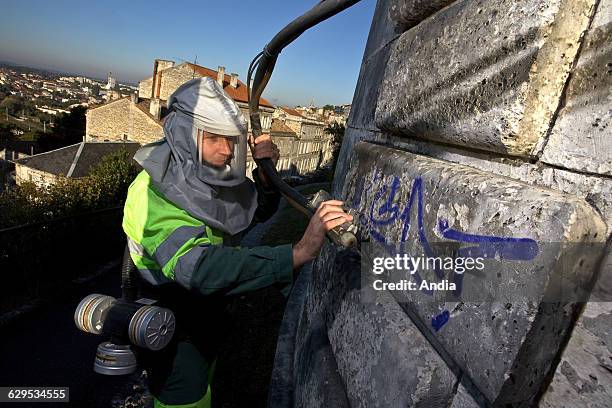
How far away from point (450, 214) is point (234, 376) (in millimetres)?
4406

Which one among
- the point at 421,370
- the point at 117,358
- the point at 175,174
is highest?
the point at 175,174

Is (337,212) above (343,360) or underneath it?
above

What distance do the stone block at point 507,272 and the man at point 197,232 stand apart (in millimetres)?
552

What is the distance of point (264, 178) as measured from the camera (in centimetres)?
297

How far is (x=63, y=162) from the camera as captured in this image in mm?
25141

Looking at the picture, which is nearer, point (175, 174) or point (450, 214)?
point (450, 214)

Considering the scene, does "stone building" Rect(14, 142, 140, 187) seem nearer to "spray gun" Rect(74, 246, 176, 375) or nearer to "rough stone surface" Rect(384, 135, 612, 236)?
"spray gun" Rect(74, 246, 176, 375)

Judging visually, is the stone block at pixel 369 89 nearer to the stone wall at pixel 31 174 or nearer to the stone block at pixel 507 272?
the stone block at pixel 507 272

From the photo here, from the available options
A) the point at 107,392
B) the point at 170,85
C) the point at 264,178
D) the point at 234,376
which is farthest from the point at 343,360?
the point at 170,85

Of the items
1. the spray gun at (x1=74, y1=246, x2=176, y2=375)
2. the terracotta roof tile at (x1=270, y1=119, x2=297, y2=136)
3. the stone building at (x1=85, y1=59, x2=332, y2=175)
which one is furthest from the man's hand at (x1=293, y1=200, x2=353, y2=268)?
the terracotta roof tile at (x1=270, y1=119, x2=297, y2=136)

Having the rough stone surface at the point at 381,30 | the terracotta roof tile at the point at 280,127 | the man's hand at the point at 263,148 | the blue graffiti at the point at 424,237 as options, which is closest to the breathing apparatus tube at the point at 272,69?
the man's hand at the point at 263,148

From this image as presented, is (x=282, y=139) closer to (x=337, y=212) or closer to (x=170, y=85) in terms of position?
(x=170, y=85)

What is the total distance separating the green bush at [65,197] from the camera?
30.0ft

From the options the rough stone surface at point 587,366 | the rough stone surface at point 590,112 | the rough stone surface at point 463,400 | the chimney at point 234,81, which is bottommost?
the rough stone surface at point 463,400
